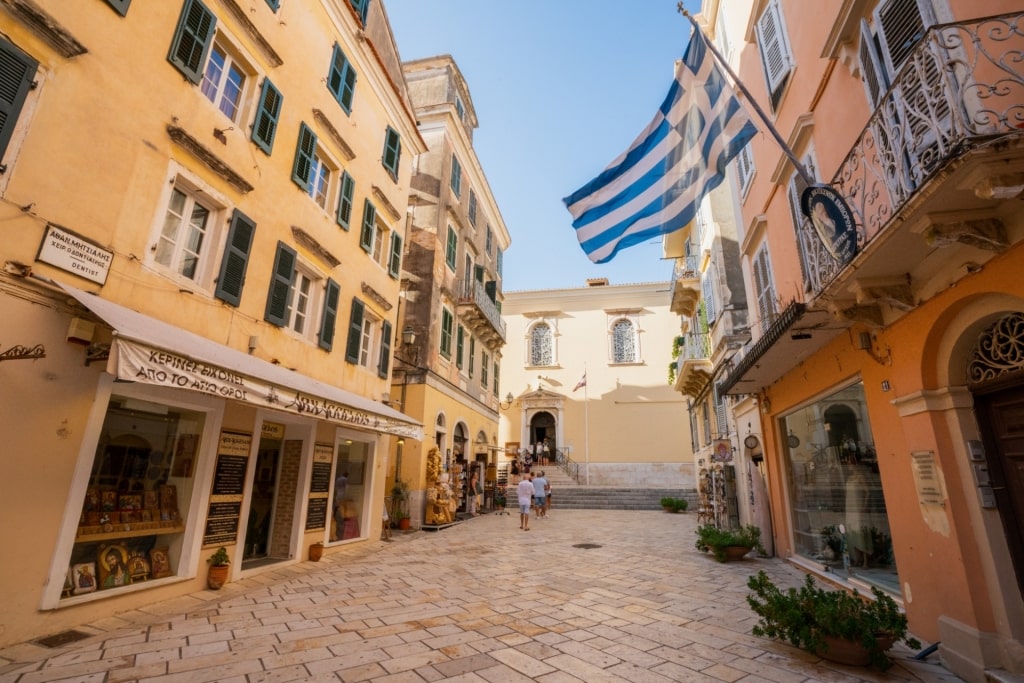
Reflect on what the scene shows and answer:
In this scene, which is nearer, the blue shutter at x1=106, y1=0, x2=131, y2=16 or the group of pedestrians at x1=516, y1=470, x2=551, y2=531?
the blue shutter at x1=106, y1=0, x2=131, y2=16

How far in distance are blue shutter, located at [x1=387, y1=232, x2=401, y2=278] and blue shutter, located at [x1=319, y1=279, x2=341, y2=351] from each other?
307 centimetres

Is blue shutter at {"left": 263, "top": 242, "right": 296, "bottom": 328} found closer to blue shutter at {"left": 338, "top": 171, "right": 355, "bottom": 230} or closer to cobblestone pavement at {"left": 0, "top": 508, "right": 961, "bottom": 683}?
blue shutter at {"left": 338, "top": 171, "right": 355, "bottom": 230}

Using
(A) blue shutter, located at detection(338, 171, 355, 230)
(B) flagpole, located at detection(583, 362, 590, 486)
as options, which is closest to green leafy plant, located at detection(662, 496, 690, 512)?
(B) flagpole, located at detection(583, 362, 590, 486)

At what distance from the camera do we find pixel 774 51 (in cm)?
816

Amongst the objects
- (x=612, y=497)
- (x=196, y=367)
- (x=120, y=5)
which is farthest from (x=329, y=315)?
(x=612, y=497)

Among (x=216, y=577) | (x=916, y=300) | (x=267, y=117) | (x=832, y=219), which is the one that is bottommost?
(x=216, y=577)

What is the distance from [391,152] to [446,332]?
6.22m

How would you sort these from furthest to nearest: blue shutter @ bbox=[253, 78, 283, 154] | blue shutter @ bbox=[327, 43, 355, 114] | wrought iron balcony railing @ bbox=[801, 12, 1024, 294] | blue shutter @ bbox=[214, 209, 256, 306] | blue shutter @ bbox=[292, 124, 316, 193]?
1. blue shutter @ bbox=[327, 43, 355, 114]
2. blue shutter @ bbox=[292, 124, 316, 193]
3. blue shutter @ bbox=[253, 78, 283, 154]
4. blue shutter @ bbox=[214, 209, 256, 306]
5. wrought iron balcony railing @ bbox=[801, 12, 1024, 294]

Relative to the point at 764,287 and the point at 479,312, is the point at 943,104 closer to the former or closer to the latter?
the point at 764,287

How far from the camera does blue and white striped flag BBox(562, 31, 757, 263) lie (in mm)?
5941

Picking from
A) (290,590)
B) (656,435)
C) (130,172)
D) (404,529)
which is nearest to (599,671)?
(290,590)

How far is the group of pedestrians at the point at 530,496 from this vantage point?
49.6ft

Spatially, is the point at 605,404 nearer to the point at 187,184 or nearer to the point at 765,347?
the point at 765,347

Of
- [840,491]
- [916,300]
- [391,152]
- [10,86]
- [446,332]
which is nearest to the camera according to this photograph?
[10,86]
